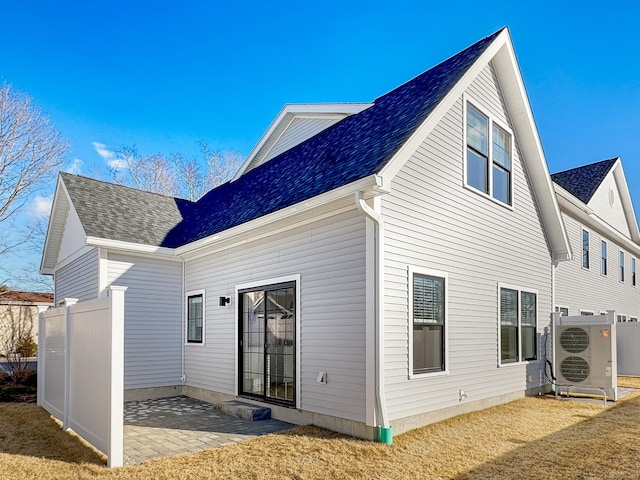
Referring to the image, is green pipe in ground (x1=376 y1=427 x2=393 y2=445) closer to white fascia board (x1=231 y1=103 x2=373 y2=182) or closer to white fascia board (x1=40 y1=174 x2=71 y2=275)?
white fascia board (x1=231 y1=103 x2=373 y2=182)

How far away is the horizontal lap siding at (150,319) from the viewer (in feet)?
31.2

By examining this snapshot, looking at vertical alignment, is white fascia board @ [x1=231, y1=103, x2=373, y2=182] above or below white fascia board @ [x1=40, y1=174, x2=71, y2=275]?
above

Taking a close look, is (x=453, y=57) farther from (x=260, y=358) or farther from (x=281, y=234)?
(x=260, y=358)

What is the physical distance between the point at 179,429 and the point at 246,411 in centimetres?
108

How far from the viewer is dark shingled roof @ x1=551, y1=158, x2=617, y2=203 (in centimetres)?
1523

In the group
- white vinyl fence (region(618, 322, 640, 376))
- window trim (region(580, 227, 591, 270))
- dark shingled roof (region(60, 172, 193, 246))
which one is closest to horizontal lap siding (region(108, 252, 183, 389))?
dark shingled roof (region(60, 172, 193, 246))

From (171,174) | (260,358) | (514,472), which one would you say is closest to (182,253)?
(260,358)

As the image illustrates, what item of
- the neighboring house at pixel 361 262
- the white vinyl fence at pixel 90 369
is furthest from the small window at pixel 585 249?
the white vinyl fence at pixel 90 369

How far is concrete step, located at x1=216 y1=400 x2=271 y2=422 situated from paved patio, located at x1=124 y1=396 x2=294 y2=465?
87mm

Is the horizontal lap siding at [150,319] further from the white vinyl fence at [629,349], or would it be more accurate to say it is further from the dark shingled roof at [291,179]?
the white vinyl fence at [629,349]

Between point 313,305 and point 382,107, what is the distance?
4.33 metres

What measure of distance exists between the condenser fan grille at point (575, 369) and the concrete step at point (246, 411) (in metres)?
6.33

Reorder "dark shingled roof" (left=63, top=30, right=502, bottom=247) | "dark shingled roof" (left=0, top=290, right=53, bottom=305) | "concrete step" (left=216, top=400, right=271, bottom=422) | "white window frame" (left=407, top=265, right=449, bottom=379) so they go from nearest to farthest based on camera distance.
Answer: "white window frame" (left=407, top=265, right=449, bottom=379), "dark shingled roof" (left=63, top=30, right=502, bottom=247), "concrete step" (left=216, top=400, right=271, bottom=422), "dark shingled roof" (left=0, top=290, right=53, bottom=305)

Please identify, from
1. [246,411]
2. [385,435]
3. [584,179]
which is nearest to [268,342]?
[246,411]
